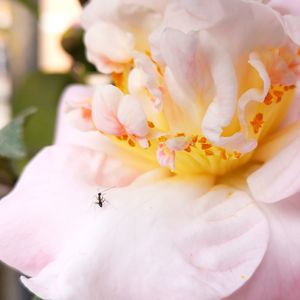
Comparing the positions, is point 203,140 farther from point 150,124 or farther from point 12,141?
point 12,141

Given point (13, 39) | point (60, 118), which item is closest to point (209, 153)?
point (60, 118)

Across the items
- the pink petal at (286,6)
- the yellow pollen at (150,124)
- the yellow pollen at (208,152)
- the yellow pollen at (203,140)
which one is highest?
the pink petal at (286,6)

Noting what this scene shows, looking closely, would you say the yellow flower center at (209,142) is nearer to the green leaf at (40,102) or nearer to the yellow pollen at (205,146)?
the yellow pollen at (205,146)

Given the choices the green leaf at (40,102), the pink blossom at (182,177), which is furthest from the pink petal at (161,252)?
the green leaf at (40,102)

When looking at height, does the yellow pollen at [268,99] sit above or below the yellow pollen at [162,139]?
above

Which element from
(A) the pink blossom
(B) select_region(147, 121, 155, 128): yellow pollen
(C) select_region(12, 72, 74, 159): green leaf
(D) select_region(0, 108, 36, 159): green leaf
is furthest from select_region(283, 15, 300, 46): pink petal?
(C) select_region(12, 72, 74, 159): green leaf

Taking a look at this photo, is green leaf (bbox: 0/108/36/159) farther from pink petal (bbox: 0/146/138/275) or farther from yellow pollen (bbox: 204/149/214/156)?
yellow pollen (bbox: 204/149/214/156)
